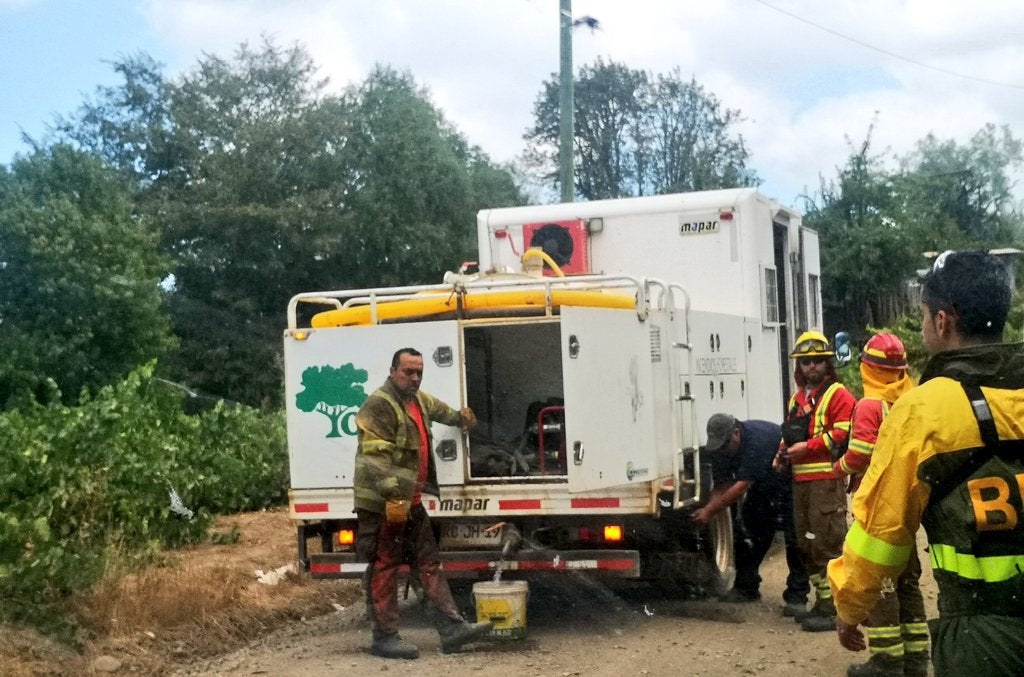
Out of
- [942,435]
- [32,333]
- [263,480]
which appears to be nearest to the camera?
[942,435]

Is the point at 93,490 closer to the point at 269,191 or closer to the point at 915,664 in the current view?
the point at 915,664

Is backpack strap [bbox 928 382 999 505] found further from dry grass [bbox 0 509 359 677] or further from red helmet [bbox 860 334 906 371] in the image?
dry grass [bbox 0 509 359 677]

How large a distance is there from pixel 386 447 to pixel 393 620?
1.02 m

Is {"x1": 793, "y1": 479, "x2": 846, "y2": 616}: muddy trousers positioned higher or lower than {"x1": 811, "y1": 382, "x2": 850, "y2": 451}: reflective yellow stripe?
lower

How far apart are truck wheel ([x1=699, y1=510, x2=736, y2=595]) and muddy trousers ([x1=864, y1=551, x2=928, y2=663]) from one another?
97.2 inches

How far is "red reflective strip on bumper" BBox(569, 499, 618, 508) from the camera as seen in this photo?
312 inches

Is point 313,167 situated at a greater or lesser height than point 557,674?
greater

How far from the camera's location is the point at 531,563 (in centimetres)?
803

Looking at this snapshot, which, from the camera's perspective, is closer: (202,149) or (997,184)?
(202,149)

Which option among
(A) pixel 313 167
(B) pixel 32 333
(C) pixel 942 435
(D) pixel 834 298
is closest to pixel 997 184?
(D) pixel 834 298

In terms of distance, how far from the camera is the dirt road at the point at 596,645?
7.28 m

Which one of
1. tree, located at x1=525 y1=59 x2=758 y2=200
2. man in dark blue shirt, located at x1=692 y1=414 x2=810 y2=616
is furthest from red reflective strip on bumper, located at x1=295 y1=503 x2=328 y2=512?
tree, located at x1=525 y1=59 x2=758 y2=200

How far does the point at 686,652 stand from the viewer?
764cm

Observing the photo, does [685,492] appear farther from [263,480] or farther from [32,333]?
[32,333]
